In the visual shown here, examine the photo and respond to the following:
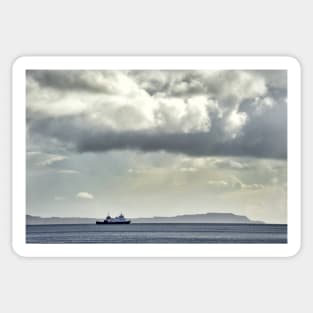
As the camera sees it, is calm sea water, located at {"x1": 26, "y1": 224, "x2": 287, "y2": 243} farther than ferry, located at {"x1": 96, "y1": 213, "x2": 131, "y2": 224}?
No

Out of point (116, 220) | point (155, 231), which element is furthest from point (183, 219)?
point (155, 231)

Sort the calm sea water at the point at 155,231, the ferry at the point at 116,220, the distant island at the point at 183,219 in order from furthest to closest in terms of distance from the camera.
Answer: the ferry at the point at 116,220, the calm sea water at the point at 155,231, the distant island at the point at 183,219

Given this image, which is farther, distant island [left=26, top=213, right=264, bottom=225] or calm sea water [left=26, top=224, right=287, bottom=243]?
calm sea water [left=26, top=224, right=287, bottom=243]

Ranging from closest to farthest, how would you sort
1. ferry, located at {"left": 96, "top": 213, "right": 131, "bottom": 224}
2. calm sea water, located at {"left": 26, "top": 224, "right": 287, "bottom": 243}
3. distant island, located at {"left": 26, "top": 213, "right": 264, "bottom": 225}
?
distant island, located at {"left": 26, "top": 213, "right": 264, "bottom": 225} < calm sea water, located at {"left": 26, "top": 224, "right": 287, "bottom": 243} < ferry, located at {"left": 96, "top": 213, "right": 131, "bottom": 224}

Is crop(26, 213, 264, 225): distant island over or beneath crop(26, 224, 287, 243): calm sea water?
over

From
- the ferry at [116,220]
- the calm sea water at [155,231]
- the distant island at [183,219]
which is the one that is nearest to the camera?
the distant island at [183,219]

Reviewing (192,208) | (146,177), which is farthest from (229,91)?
(192,208)

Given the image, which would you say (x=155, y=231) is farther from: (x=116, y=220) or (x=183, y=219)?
(x=116, y=220)

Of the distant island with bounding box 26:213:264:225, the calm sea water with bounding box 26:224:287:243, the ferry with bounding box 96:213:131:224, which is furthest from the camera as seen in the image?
the ferry with bounding box 96:213:131:224

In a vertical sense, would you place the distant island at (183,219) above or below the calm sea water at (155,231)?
above

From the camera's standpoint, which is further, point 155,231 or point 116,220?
point 155,231

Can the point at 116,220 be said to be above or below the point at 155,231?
above
